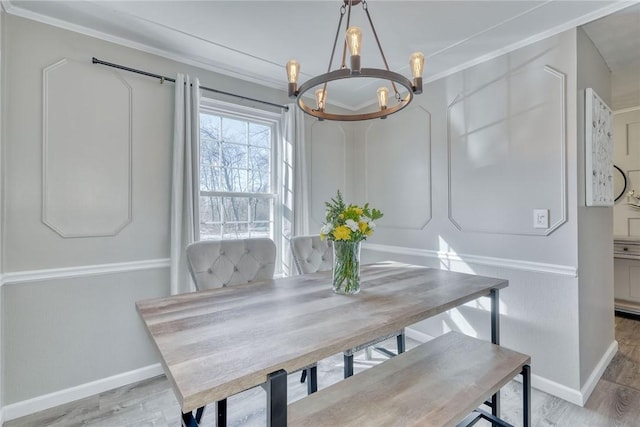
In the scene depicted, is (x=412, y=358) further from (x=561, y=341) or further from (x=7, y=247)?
(x=7, y=247)

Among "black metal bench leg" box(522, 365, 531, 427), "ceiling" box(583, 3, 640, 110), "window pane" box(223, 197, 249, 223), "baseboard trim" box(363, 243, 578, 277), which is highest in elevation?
"ceiling" box(583, 3, 640, 110)

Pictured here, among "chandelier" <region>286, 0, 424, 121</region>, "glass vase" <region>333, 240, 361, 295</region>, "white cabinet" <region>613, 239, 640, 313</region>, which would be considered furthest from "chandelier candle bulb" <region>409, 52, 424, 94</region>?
"white cabinet" <region>613, 239, 640, 313</region>

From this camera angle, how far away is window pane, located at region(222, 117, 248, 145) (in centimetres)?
283

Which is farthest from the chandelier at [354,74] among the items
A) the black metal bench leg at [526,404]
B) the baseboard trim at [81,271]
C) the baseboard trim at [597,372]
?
the baseboard trim at [597,372]

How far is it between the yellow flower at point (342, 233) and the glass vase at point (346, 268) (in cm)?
5

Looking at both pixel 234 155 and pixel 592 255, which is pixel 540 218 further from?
pixel 234 155

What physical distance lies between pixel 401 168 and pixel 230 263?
81.9 inches

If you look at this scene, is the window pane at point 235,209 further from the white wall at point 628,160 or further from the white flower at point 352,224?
the white wall at point 628,160

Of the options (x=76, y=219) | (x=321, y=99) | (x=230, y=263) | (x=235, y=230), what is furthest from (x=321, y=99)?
(x=76, y=219)

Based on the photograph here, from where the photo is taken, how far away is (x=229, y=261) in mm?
1914

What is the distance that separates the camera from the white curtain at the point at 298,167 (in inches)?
121

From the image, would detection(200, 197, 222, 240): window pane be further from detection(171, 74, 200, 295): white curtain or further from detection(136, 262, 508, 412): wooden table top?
detection(136, 262, 508, 412): wooden table top

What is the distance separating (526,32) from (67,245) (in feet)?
11.6

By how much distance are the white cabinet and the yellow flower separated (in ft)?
12.5
